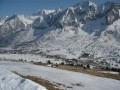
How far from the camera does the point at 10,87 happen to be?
87.0ft

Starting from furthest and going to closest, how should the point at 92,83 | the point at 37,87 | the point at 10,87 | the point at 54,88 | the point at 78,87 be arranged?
the point at 92,83
the point at 78,87
the point at 54,88
the point at 10,87
the point at 37,87

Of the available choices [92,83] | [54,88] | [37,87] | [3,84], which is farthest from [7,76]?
[92,83]

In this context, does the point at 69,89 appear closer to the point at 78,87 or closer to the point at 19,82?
the point at 78,87

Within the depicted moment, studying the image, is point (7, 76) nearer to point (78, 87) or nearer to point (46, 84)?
point (46, 84)

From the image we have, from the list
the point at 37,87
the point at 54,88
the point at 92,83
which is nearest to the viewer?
the point at 37,87

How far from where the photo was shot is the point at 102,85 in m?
34.5

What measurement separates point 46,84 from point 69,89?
2.61m

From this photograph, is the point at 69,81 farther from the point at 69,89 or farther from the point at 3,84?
the point at 3,84

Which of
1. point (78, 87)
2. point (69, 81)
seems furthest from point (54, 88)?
point (69, 81)

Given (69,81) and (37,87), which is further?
(69,81)

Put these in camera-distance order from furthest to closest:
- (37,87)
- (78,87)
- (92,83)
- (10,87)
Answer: (92,83)
(78,87)
(10,87)
(37,87)

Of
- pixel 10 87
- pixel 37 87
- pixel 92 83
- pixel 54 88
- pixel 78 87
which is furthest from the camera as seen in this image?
pixel 92 83

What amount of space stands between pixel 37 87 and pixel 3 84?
4.79 metres

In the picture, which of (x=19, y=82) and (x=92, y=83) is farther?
(x=92, y=83)
